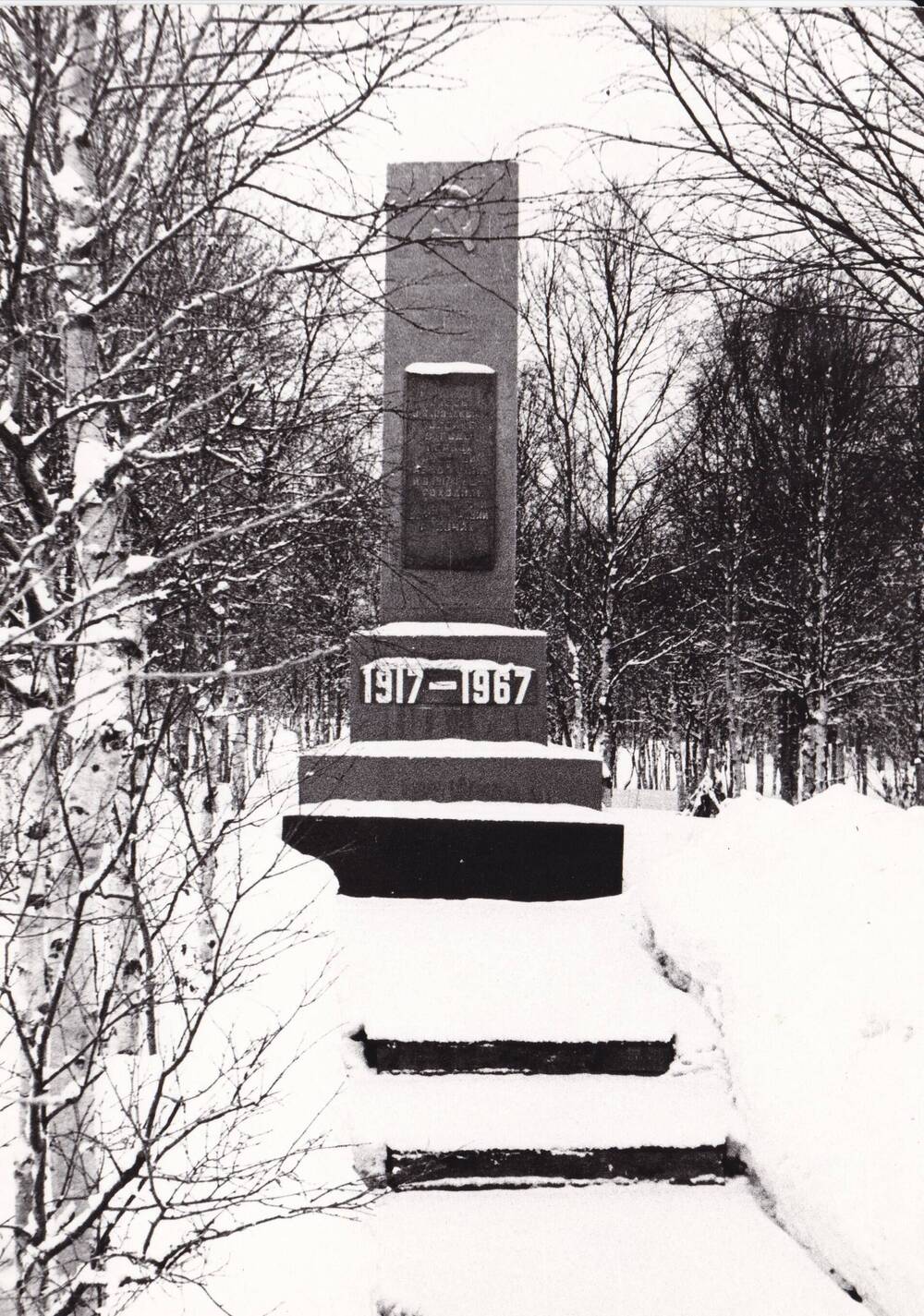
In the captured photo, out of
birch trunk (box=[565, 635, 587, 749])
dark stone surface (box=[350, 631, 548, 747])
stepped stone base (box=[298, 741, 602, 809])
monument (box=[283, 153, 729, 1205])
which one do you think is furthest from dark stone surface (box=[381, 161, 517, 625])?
birch trunk (box=[565, 635, 587, 749])

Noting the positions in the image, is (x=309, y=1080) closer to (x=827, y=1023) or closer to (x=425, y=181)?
(x=827, y=1023)

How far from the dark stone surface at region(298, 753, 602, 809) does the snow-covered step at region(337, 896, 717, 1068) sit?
2.91ft

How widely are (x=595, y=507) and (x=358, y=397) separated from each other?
39.1 ft

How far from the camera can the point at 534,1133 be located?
398 centimetres

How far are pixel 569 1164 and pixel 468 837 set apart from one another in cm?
296

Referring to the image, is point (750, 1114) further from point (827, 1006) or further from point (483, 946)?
point (483, 946)

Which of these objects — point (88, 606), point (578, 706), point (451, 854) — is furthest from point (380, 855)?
point (578, 706)

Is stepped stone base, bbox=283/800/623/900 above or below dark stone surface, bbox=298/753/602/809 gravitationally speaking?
below

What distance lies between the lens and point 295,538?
5.88m

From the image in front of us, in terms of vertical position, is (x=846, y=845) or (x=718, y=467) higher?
(x=718, y=467)

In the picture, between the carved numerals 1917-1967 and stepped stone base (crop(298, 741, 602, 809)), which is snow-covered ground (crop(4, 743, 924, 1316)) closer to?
Answer: stepped stone base (crop(298, 741, 602, 809))

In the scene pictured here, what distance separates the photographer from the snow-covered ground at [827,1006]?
3.12 metres

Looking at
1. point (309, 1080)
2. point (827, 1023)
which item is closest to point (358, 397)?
point (309, 1080)

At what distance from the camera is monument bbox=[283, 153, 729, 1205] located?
4.02m
